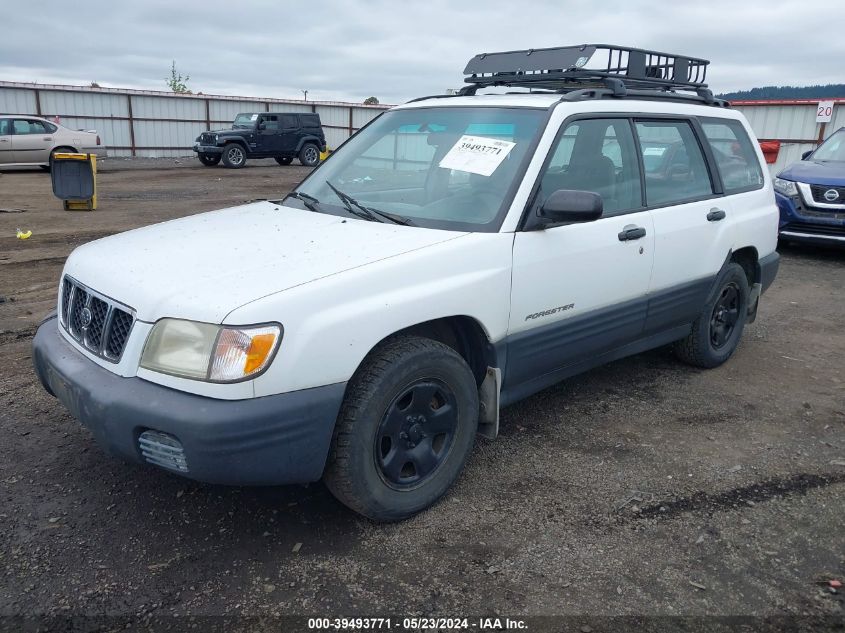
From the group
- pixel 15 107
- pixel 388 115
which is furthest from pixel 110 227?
pixel 15 107

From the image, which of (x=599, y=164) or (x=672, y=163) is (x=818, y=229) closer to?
(x=672, y=163)

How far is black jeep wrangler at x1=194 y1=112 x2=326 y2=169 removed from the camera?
23094 millimetres

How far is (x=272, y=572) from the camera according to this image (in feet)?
8.70

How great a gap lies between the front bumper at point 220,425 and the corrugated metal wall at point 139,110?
1021 inches

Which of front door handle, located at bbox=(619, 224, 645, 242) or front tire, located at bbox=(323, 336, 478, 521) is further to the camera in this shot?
front door handle, located at bbox=(619, 224, 645, 242)

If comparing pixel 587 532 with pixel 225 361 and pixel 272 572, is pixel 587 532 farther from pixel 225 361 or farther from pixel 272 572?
pixel 225 361

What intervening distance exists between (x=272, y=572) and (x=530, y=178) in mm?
2004

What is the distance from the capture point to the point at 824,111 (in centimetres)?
1606

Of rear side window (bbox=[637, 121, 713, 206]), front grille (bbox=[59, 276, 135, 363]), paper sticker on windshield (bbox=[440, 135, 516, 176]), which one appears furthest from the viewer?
rear side window (bbox=[637, 121, 713, 206])

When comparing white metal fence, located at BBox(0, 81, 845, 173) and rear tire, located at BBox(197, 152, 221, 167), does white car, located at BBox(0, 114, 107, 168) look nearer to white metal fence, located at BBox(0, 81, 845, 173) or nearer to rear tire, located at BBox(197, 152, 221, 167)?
rear tire, located at BBox(197, 152, 221, 167)

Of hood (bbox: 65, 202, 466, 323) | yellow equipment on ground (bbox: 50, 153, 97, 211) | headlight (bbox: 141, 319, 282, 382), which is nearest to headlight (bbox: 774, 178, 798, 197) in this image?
hood (bbox: 65, 202, 466, 323)

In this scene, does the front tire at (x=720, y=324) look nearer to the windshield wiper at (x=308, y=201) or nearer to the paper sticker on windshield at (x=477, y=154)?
the paper sticker on windshield at (x=477, y=154)

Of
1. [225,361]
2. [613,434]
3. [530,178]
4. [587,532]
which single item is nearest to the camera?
[225,361]

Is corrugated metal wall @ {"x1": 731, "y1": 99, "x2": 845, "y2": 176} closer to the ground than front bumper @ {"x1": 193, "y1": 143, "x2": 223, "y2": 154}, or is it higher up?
higher up
